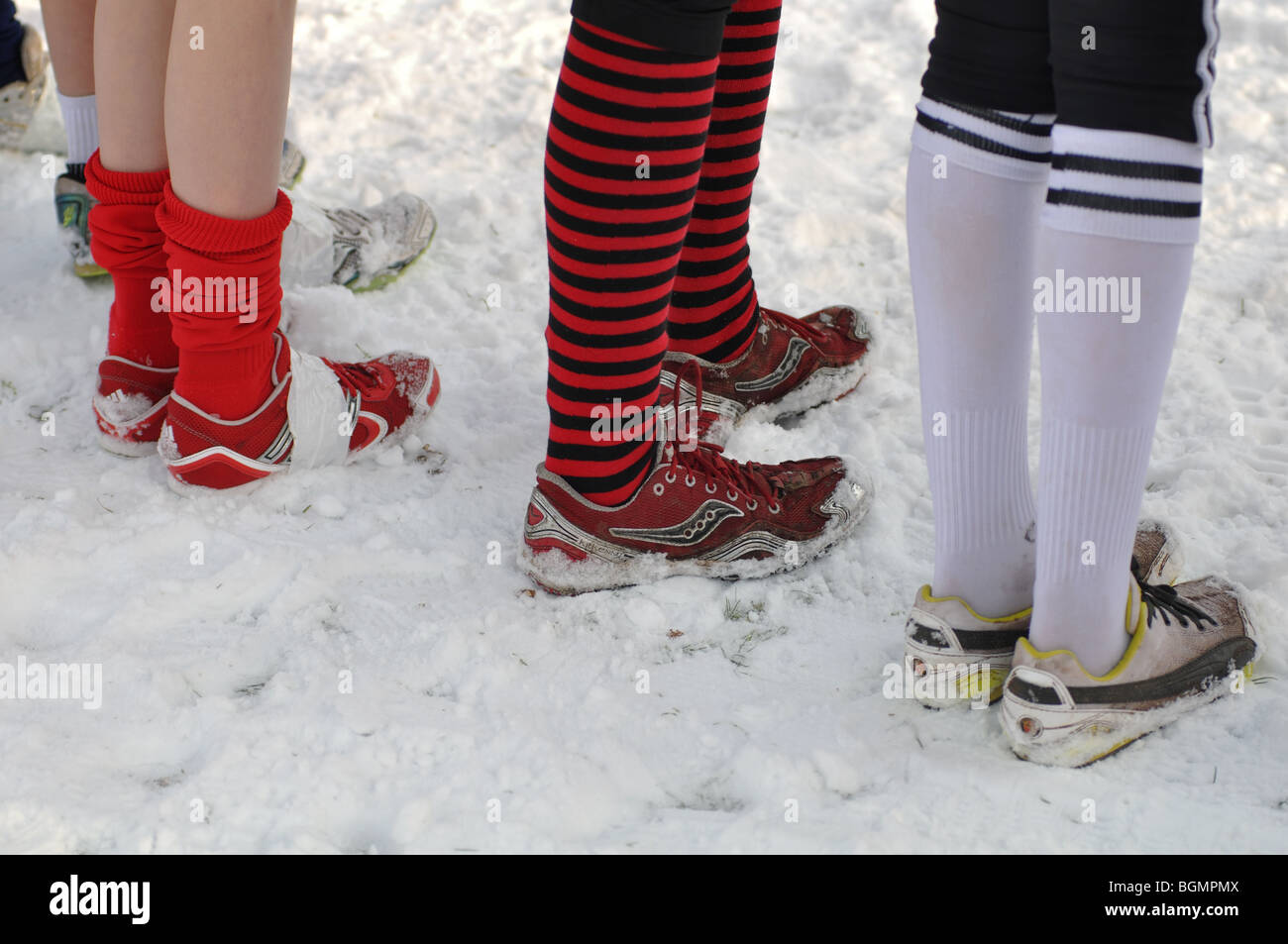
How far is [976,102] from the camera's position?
1.19 metres

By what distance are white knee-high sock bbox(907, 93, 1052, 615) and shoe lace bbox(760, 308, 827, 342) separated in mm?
708

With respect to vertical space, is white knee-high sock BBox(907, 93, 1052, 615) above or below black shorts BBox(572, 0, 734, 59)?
below

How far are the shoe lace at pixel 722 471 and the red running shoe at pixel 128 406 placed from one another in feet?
2.81

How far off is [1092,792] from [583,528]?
28.9 inches

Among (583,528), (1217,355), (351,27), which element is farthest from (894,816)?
(351,27)

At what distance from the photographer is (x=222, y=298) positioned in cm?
163

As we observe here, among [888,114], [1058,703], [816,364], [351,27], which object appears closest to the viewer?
[1058,703]

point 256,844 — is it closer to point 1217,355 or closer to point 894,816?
point 894,816

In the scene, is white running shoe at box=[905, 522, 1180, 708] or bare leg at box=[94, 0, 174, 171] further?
bare leg at box=[94, 0, 174, 171]

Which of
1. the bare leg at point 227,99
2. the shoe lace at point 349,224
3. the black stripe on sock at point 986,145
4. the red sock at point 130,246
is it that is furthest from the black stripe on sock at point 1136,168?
the shoe lace at point 349,224

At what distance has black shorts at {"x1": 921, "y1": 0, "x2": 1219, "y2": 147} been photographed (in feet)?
3.24

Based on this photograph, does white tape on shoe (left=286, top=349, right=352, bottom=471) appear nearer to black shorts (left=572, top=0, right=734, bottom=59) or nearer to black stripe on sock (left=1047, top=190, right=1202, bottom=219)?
black shorts (left=572, top=0, right=734, bottom=59)

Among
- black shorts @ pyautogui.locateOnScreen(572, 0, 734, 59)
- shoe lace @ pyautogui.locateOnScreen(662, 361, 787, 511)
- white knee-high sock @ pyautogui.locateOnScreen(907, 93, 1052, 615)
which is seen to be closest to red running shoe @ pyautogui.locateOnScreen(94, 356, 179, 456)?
shoe lace @ pyautogui.locateOnScreen(662, 361, 787, 511)

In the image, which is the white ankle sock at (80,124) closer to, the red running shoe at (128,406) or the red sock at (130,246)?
the red sock at (130,246)
